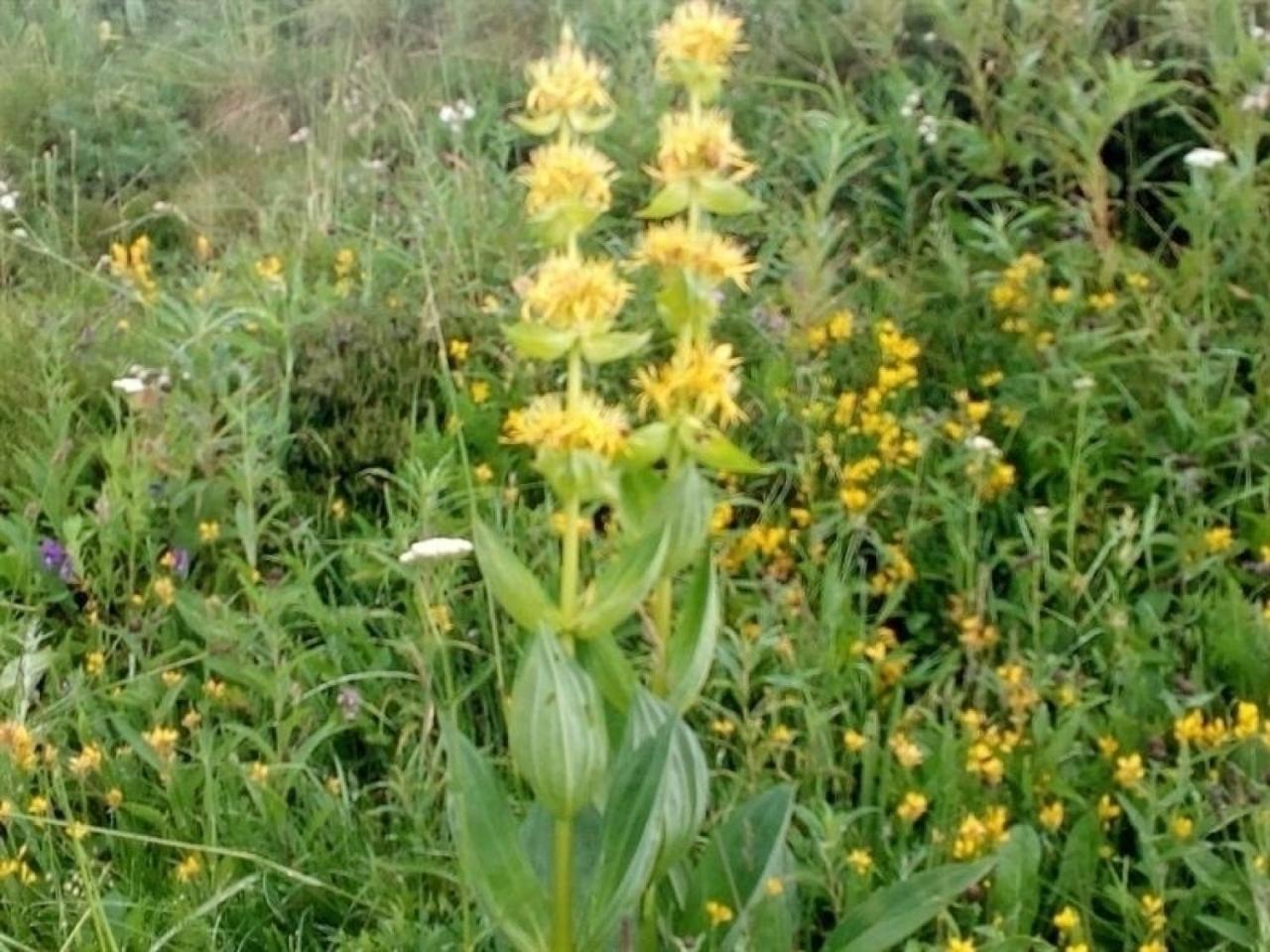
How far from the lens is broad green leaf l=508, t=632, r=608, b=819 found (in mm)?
1631

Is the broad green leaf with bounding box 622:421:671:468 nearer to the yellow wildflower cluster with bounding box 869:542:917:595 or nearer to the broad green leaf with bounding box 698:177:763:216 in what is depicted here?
the broad green leaf with bounding box 698:177:763:216

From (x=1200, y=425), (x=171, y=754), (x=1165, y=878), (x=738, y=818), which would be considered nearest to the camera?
(x=738, y=818)

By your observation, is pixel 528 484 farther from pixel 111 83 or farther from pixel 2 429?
pixel 111 83

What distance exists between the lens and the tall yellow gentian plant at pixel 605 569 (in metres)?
1.64

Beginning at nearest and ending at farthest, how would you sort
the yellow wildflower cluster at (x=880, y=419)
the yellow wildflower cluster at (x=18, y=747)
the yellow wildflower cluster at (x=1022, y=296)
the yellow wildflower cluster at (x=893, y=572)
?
1. the yellow wildflower cluster at (x=18, y=747)
2. the yellow wildflower cluster at (x=893, y=572)
3. the yellow wildflower cluster at (x=880, y=419)
4. the yellow wildflower cluster at (x=1022, y=296)

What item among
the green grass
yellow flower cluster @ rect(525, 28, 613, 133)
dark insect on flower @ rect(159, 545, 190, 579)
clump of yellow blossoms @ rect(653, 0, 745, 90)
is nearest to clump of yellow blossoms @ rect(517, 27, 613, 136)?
yellow flower cluster @ rect(525, 28, 613, 133)

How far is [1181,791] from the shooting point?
1.99 metres

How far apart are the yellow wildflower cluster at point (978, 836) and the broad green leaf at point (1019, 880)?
1 centimetres

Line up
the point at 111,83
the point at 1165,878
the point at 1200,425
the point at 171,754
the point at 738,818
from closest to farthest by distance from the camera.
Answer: the point at 738,818, the point at 1165,878, the point at 171,754, the point at 1200,425, the point at 111,83

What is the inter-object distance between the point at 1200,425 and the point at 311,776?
1313 mm

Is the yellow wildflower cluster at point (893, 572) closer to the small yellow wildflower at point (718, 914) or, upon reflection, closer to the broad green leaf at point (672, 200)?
the small yellow wildflower at point (718, 914)

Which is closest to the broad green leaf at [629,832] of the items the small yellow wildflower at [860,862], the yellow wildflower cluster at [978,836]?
the small yellow wildflower at [860,862]

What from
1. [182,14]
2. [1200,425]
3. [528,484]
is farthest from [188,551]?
[182,14]

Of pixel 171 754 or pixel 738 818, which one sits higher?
pixel 738 818
